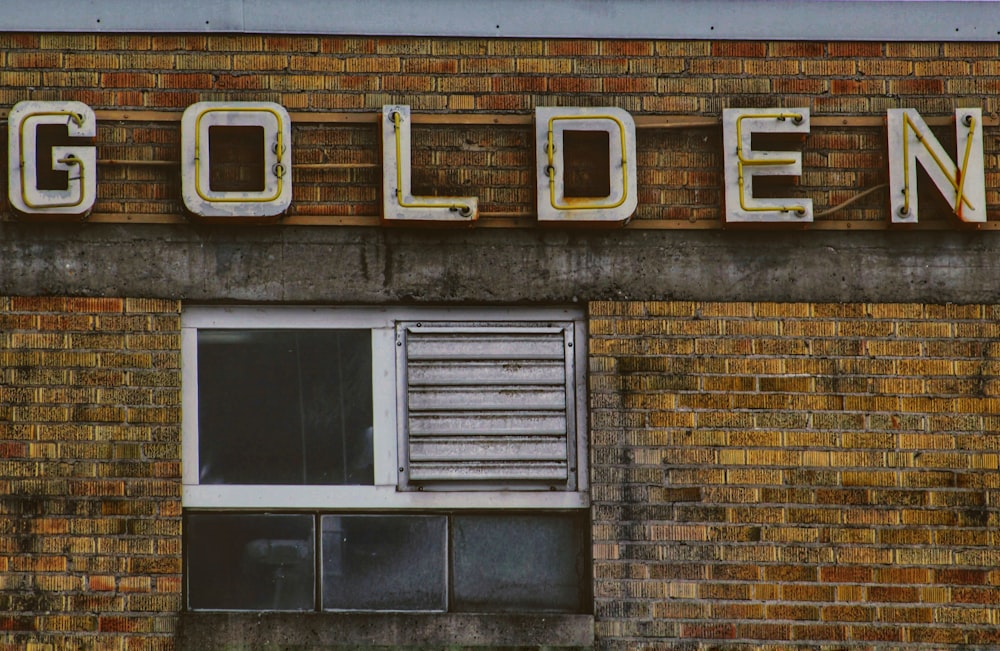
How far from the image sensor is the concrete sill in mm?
5637

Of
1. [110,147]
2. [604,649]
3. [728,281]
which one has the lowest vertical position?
[604,649]

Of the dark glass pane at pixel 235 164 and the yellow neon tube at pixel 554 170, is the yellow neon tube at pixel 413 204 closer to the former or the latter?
the yellow neon tube at pixel 554 170

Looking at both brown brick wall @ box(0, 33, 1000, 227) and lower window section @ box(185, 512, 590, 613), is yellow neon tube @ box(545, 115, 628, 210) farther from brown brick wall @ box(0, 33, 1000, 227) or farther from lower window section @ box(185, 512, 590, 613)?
lower window section @ box(185, 512, 590, 613)

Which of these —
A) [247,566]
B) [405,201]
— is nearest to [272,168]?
[405,201]

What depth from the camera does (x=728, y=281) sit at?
588 centimetres

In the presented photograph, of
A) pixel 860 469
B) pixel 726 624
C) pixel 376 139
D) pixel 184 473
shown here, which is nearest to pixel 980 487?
pixel 860 469

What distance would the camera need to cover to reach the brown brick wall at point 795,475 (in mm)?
5656

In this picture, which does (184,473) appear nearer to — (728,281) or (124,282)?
(124,282)

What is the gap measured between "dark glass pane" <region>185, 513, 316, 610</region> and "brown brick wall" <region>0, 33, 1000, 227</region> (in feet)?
6.12

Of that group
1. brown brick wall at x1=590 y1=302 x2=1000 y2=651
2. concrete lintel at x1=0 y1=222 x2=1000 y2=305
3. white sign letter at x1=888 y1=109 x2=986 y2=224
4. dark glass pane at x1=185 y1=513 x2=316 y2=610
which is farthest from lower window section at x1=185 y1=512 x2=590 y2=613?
white sign letter at x1=888 y1=109 x2=986 y2=224

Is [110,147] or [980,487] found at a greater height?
[110,147]

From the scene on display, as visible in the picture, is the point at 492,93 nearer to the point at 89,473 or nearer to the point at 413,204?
the point at 413,204

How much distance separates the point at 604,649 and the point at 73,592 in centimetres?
299

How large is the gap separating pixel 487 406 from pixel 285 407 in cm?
118
